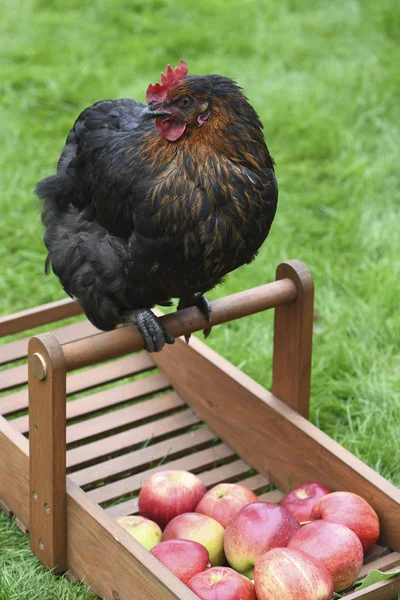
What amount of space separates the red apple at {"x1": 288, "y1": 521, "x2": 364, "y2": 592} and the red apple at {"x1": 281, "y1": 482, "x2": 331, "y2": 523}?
18cm

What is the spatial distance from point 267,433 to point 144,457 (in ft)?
1.19

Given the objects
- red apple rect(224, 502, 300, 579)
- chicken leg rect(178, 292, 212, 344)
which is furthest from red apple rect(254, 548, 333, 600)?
chicken leg rect(178, 292, 212, 344)

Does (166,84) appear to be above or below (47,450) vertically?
above

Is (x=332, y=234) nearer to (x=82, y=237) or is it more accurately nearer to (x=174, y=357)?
(x=174, y=357)

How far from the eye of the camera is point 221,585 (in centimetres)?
203

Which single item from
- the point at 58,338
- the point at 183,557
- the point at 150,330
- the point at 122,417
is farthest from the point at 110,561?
the point at 58,338

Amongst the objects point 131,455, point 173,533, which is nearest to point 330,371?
point 131,455

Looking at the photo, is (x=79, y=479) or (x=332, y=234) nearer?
(x=79, y=479)

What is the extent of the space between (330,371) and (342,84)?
223 centimetres

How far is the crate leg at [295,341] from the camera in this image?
248 cm

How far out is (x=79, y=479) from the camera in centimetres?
267

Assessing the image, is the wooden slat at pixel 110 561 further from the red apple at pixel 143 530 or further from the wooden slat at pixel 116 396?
the wooden slat at pixel 116 396

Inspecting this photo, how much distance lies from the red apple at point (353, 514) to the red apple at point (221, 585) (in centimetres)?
31

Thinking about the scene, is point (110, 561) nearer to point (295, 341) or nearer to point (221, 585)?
point (221, 585)
